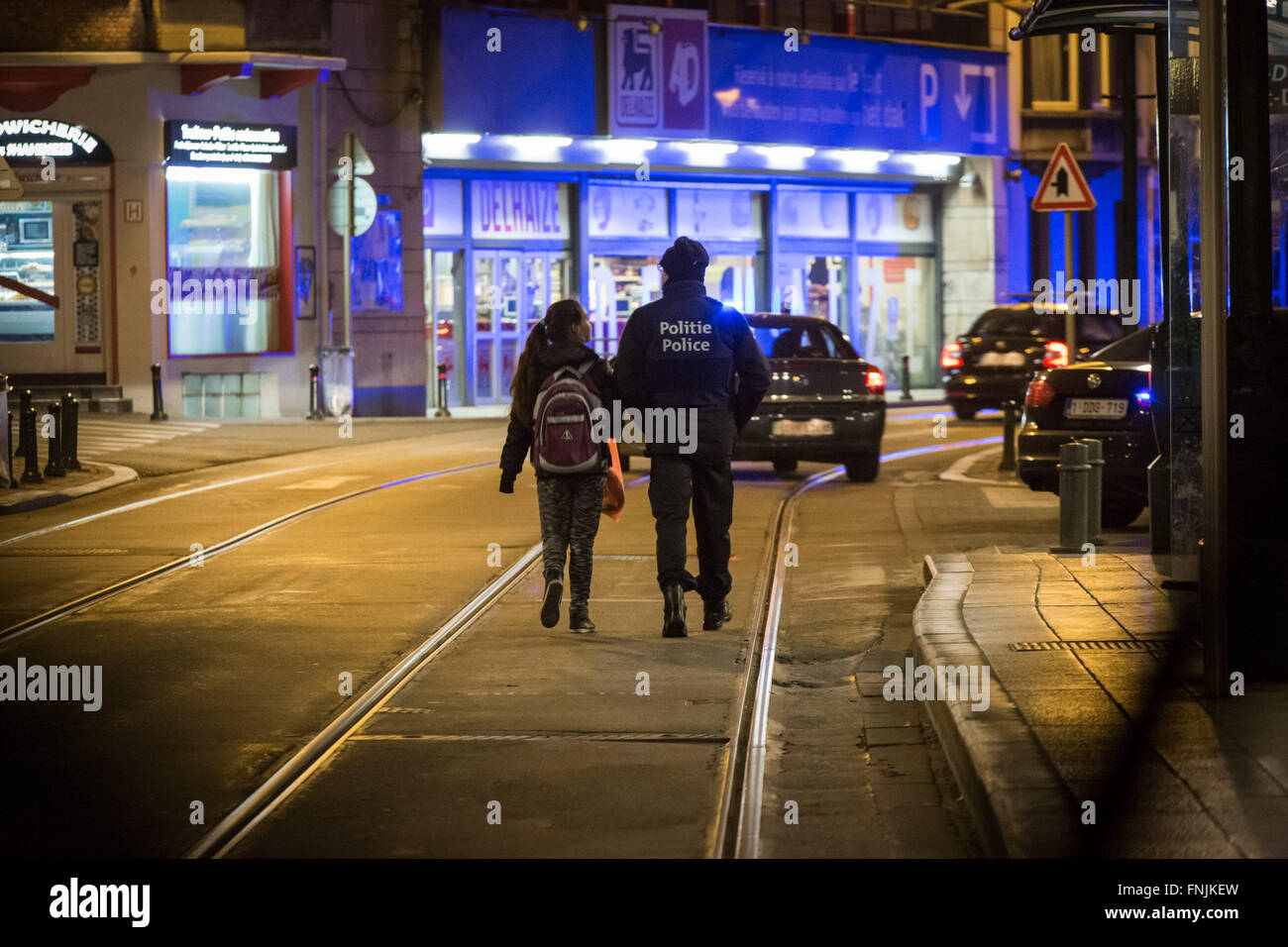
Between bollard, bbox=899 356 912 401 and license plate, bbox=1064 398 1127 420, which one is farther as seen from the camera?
bollard, bbox=899 356 912 401

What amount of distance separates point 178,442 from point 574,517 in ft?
45.8

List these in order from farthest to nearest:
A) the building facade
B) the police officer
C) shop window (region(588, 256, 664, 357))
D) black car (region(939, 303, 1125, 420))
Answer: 1. shop window (region(588, 256, 664, 357))
2. the building facade
3. black car (region(939, 303, 1125, 420))
4. the police officer

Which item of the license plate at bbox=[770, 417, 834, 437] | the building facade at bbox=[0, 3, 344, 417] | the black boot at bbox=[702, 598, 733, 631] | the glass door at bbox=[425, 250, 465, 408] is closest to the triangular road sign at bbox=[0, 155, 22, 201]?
the license plate at bbox=[770, 417, 834, 437]

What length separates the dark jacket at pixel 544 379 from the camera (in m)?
9.33

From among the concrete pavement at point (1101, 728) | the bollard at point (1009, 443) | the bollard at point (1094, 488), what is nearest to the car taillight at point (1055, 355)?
the bollard at point (1009, 443)

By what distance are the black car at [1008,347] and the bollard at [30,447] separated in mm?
13025

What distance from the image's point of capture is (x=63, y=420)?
60.1 feet

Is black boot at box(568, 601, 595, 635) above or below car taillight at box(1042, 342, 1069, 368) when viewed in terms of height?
below

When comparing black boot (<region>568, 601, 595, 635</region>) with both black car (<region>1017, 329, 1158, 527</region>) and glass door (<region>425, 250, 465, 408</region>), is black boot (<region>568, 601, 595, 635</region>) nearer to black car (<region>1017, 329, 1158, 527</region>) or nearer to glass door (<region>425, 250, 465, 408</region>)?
black car (<region>1017, 329, 1158, 527</region>)

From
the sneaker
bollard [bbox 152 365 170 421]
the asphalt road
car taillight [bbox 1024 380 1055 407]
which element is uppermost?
bollard [bbox 152 365 170 421]

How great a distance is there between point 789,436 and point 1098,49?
25.4 metres

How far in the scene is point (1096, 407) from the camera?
13.5 m

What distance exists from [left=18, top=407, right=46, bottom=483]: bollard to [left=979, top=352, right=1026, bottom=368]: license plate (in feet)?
43.8

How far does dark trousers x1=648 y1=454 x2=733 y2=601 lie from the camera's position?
9.02 meters
